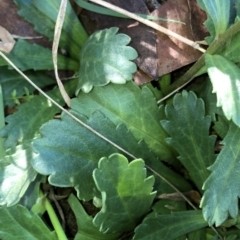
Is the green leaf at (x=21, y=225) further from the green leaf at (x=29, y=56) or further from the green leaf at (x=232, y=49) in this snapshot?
the green leaf at (x=232, y=49)

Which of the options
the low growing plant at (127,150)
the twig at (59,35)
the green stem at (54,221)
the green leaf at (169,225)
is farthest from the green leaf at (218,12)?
the green stem at (54,221)

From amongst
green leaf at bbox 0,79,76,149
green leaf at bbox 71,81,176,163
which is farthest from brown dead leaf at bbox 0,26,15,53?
green leaf at bbox 71,81,176,163

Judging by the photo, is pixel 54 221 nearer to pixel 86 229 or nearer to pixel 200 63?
pixel 86 229

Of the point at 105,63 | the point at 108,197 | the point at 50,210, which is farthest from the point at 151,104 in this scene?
the point at 50,210

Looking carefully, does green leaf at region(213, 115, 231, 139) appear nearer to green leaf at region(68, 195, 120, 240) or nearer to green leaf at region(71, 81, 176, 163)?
green leaf at region(71, 81, 176, 163)

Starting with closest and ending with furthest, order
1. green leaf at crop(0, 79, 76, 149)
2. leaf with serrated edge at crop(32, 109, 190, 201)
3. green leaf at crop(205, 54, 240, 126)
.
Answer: green leaf at crop(205, 54, 240, 126), leaf with serrated edge at crop(32, 109, 190, 201), green leaf at crop(0, 79, 76, 149)

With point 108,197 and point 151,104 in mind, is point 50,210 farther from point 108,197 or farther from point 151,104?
point 151,104

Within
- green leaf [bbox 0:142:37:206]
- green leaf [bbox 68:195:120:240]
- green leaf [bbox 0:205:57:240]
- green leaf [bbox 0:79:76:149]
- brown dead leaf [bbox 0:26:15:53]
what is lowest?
green leaf [bbox 68:195:120:240]
